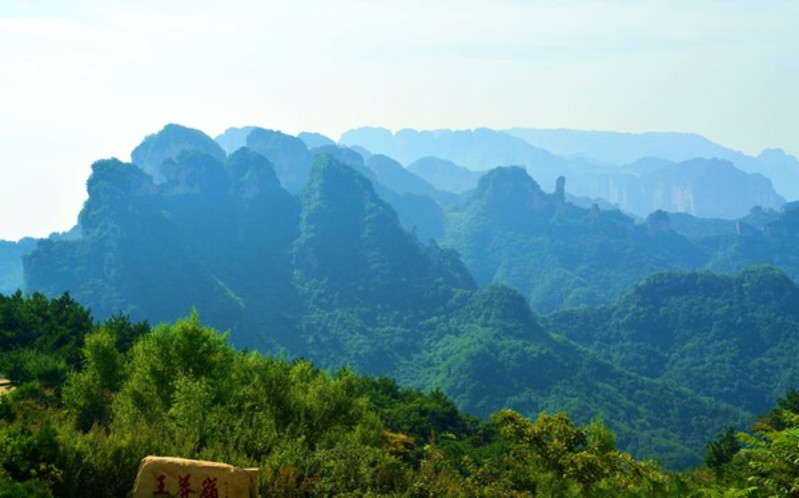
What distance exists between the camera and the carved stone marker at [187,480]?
12312 mm

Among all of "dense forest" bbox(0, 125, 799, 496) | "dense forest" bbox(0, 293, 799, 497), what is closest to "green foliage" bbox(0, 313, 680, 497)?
"dense forest" bbox(0, 293, 799, 497)

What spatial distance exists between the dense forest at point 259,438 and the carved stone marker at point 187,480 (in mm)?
1212

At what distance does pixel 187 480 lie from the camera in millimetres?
12375

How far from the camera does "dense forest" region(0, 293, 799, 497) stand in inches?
509

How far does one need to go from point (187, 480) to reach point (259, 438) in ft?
12.1

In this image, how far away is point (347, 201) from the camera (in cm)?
15550

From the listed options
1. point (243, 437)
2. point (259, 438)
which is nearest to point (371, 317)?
point (259, 438)

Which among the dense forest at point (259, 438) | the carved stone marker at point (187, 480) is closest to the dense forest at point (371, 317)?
the dense forest at point (259, 438)

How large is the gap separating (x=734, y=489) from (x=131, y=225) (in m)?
130

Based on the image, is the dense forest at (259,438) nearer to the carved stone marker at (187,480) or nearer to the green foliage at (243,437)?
the green foliage at (243,437)

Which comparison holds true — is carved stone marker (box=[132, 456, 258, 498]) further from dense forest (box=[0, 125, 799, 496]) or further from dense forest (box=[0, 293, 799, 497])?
dense forest (box=[0, 125, 799, 496])

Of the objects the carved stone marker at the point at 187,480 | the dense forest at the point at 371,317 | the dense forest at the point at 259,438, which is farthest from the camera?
the dense forest at the point at 371,317

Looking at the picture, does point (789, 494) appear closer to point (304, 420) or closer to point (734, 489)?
point (734, 489)

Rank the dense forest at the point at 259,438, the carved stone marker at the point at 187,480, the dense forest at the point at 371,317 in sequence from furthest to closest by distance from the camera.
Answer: the dense forest at the point at 371,317 → the dense forest at the point at 259,438 → the carved stone marker at the point at 187,480
